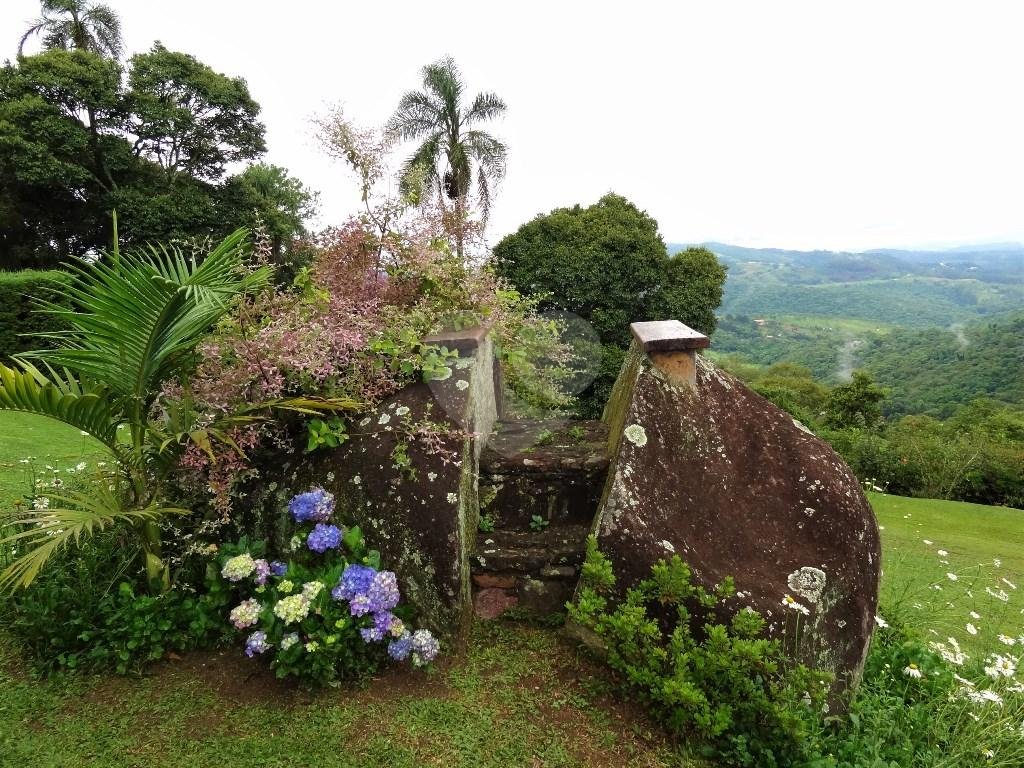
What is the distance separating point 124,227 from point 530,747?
22.3 m

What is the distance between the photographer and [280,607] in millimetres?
2531

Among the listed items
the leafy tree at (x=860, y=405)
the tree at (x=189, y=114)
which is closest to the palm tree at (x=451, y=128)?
the tree at (x=189, y=114)

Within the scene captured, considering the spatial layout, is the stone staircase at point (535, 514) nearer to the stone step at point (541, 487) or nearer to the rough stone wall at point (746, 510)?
the stone step at point (541, 487)

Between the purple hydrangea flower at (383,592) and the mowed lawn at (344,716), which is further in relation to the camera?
the purple hydrangea flower at (383,592)

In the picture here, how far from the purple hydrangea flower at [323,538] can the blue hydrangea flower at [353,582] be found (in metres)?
0.17

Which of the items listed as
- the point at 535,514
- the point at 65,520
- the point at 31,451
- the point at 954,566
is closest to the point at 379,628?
the point at 535,514

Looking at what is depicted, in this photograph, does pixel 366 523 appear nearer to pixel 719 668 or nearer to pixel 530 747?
pixel 530 747

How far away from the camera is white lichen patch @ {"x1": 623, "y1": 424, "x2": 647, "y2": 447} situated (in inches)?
128

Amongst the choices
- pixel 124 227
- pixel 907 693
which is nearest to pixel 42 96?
pixel 124 227

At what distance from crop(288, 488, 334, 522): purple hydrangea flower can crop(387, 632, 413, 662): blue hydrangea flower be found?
2.38 feet

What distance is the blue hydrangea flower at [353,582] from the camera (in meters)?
2.63

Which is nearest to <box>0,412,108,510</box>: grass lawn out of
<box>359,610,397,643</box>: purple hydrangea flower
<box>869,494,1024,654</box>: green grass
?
<box>359,610,397,643</box>: purple hydrangea flower

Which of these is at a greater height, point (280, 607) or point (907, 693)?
point (280, 607)

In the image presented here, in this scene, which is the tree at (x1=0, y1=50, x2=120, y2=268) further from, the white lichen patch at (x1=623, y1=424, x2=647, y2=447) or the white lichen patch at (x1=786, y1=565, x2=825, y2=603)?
the white lichen patch at (x1=786, y1=565, x2=825, y2=603)
